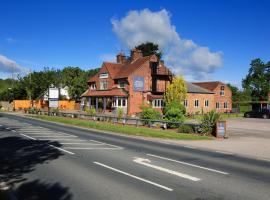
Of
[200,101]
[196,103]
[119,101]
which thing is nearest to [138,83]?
[119,101]

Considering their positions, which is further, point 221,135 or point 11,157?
point 221,135

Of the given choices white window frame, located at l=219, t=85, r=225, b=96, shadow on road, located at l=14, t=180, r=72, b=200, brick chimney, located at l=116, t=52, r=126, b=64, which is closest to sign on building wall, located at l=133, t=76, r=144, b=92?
brick chimney, located at l=116, t=52, r=126, b=64

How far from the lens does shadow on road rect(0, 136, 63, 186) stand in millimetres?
11923

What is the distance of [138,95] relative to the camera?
2335 inches

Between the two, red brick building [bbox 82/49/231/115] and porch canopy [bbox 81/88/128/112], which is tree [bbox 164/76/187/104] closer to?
red brick building [bbox 82/49/231/115]

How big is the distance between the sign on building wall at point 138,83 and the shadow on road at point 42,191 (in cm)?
4823

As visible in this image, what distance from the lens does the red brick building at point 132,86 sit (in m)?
58.6

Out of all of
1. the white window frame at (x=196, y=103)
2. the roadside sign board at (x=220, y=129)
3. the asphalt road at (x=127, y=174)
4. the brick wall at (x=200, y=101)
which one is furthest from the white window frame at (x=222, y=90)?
the asphalt road at (x=127, y=174)

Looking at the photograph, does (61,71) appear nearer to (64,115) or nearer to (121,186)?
(64,115)

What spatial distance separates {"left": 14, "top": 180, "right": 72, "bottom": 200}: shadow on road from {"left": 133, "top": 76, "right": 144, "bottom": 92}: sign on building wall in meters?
48.2

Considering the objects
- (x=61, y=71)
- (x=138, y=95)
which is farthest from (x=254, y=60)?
(x=138, y=95)

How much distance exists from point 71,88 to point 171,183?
73895 millimetres

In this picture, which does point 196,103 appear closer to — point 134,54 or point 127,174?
point 134,54

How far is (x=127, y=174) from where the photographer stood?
12.1m
